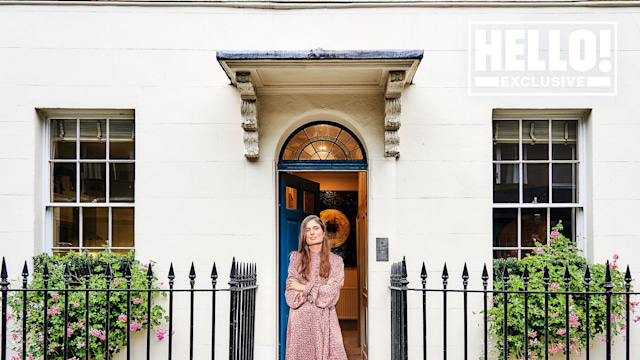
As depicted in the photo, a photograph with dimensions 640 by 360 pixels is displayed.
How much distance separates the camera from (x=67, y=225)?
7.04 meters

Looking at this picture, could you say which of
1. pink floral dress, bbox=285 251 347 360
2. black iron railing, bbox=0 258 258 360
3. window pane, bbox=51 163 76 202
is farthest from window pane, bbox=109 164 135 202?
pink floral dress, bbox=285 251 347 360

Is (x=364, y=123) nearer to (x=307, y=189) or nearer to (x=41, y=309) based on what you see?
(x=307, y=189)

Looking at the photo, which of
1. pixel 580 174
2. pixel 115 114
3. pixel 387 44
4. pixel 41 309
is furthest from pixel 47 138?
pixel 580 174

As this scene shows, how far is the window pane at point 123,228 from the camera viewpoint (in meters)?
7.00

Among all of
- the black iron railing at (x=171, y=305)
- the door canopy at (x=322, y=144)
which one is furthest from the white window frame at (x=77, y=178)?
the door canopy at (x=322, y=144)

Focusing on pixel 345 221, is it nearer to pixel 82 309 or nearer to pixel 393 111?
pixel 393 111

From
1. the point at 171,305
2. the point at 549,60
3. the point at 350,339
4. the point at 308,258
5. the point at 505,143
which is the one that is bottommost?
the point at 350,339

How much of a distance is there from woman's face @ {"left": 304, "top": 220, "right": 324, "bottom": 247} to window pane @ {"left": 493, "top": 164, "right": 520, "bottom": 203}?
8.08 ft

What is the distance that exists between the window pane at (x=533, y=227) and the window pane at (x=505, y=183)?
0.77ft

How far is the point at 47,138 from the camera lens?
7.02 m

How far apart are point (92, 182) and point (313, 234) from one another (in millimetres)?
3029

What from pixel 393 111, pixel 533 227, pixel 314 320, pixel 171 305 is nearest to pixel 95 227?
pixel 171 305

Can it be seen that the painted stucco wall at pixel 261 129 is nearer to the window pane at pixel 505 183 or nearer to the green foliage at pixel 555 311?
the window pane at pixel 505 183

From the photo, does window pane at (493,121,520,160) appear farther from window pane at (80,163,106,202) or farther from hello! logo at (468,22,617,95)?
window pane at (80,163,106,202)
